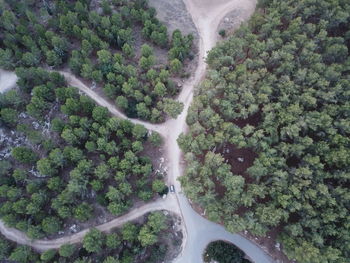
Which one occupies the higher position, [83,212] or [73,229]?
[83,212]

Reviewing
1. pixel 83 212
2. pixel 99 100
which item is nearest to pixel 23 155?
pixel 83 212

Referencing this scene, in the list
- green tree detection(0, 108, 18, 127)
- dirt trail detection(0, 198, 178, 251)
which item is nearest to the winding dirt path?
dirt trail detection(0, 198, 178, 251)

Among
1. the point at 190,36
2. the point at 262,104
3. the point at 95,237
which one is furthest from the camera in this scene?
the point at 190,36

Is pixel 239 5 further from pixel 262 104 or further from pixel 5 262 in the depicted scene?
pixel 5 262

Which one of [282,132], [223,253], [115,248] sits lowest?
[115,248]

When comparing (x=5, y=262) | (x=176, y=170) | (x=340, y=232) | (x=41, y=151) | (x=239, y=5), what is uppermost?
(x=239, y=5)

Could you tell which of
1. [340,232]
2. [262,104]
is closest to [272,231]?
[340,232]

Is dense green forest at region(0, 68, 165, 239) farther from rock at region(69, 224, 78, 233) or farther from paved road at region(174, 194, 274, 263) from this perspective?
paved road at region(174, 194, 274, 263)

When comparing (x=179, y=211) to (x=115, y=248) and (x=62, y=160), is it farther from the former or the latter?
(x=62, y=160)
